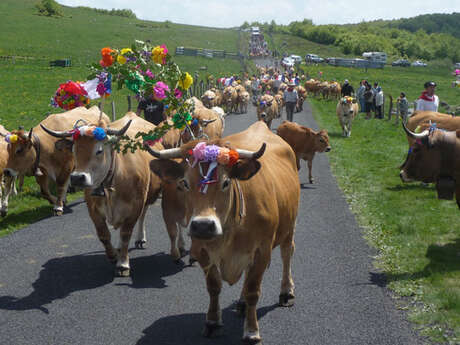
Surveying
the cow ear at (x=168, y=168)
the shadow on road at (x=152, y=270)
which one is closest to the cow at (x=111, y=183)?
the shadow on road at (x=152, y=270)

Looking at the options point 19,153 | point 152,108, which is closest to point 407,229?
point 152,108

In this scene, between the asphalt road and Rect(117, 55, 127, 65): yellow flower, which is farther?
Rect(117, 55, 127, 65): yellow flower

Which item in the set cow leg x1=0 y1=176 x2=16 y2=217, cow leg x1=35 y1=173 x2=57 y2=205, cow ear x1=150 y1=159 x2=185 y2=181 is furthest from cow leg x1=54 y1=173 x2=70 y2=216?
cow ear x1=150 y1=159 x2=185 y2=181

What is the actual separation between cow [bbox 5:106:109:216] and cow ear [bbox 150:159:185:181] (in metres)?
5.47

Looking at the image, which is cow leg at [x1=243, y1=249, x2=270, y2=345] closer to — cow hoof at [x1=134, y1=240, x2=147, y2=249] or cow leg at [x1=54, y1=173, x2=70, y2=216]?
cow hoof at [x1=134, y1=240, x2=147, y2=249]

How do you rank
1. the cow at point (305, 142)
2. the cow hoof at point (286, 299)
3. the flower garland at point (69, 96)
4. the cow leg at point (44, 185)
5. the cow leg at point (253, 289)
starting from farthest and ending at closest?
the cow at point (305, 142) → the flower garland at point (69, 96) → the cow leg at point (44, 185) → the cow hoof at point (286, 299) → the cow leg at point (253, 289)

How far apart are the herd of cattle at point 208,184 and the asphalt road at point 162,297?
1.04 ft

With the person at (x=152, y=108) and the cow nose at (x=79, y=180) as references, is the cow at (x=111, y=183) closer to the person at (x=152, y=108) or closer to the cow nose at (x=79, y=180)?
the cow nose at (x=79, y=180)

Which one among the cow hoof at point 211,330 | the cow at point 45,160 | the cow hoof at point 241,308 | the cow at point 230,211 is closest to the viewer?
the cow at point 230,211

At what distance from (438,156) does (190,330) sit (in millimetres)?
4514

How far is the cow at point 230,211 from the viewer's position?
422cm

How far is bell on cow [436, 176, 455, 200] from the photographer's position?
24.5 ft

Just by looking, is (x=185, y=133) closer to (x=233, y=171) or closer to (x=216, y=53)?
(x=233, y=171)

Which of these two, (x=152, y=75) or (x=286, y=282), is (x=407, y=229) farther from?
(x=152, y=75)
